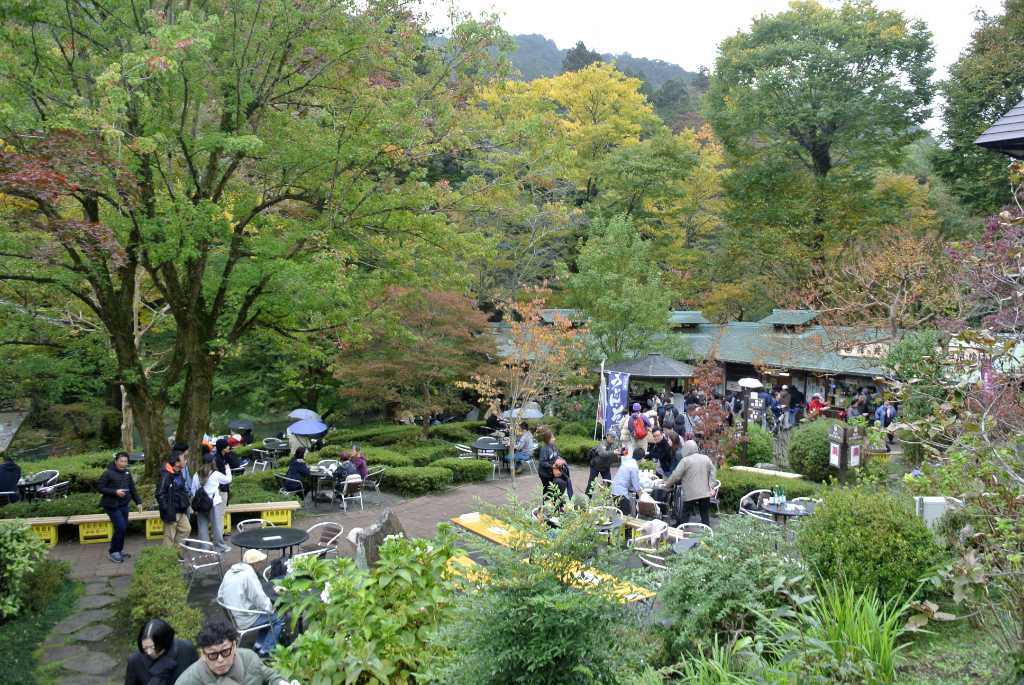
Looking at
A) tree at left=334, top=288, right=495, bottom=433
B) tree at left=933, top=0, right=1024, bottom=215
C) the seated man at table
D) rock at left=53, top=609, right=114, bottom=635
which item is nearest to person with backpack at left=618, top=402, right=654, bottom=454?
tree at left=334, top=288, right=495, bottom=433

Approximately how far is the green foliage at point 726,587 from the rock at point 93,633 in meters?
6.30

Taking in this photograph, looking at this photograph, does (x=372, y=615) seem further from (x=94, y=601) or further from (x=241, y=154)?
(x=241, y=154)

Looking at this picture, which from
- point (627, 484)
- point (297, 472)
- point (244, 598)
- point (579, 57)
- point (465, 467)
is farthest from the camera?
point (579, 57)

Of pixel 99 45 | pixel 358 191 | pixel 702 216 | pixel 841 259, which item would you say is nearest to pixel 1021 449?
pixel 358 191

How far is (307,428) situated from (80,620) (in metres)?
7.89

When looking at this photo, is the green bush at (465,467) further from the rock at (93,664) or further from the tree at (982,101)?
the tree at (982,101)

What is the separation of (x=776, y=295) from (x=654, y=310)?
6753mm

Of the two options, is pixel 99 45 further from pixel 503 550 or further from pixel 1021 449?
pixel 1021 449

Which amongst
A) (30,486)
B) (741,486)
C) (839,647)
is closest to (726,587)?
(839,647)

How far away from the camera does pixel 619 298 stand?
22.1 metres

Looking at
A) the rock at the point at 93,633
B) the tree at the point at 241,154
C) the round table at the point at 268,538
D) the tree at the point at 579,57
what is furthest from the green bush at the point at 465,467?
the tree at the point at 579,57

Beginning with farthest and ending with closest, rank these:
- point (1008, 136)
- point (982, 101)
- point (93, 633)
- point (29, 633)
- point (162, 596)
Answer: point (982, 101) < point (1008, 136) < point (93, 633) < point (29, 633) < point (162, 596)

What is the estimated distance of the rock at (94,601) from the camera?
874 centimetres

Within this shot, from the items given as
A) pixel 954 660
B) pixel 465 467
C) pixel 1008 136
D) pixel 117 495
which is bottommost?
pixel 465 467
